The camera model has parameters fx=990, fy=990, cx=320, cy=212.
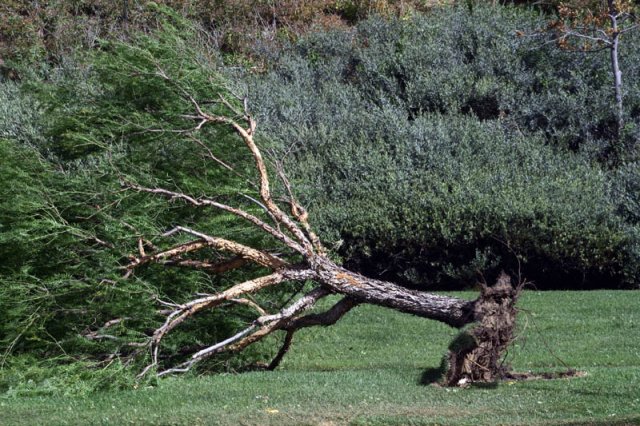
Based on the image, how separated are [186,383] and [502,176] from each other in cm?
842

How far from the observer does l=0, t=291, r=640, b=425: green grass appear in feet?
25.3

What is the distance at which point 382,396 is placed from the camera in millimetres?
8547

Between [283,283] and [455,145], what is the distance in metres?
7.11

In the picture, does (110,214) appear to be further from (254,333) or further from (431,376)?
(431,376)

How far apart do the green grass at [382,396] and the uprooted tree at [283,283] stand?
331 millimetres

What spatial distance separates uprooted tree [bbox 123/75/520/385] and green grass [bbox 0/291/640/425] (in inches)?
13.0

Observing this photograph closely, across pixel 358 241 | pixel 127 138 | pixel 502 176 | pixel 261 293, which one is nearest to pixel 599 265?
pixel 502 176

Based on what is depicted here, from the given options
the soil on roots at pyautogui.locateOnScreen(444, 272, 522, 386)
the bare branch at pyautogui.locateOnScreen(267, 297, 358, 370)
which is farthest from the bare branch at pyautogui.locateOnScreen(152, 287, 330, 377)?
the soil on roots at pyautogui.locateOnScreen(444, 272, 522, 386)

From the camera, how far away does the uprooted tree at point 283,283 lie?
9094 millimetres

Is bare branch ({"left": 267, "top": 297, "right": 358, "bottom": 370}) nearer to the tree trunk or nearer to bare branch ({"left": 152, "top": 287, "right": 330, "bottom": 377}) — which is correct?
bare branch ({"left": 152, "top": 287, "right": 330, "bottom": 377})

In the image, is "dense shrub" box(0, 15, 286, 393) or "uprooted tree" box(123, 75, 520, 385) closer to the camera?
"uprooted tree" box(123, 75, 520, 385)

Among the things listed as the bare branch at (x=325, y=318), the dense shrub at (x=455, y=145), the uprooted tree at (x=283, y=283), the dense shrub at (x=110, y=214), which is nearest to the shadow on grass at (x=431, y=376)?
the uprooted tree at (x=283, y=283)

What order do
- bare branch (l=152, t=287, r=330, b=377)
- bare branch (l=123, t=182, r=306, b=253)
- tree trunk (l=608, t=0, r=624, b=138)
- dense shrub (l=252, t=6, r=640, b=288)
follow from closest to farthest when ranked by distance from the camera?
bare branch (l=152, t=287, r=330, b=377) → bare branch (l=123, t=182, r=306, b=253) → dense shrub (l=252, t=6, r=640, b=288) → tree trunk (l=608, t=0, r=624, b=138)

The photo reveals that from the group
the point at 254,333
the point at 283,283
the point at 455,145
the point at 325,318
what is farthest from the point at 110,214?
the point at 455,145
